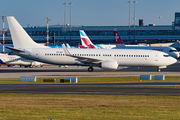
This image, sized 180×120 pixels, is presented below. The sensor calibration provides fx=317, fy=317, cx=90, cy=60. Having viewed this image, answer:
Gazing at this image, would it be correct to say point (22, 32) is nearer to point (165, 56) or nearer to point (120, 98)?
point (165, 56)

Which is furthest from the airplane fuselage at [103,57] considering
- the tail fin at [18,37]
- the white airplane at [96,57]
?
the tail fin at [18,37]

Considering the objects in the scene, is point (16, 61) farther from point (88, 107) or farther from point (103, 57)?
point (88, 107)

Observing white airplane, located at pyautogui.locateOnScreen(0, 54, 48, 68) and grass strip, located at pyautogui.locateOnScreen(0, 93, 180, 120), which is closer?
grass strip, located at pyautogui.locateOnScreen(0, 93, 180, 120)

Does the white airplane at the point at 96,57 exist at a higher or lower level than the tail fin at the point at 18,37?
lower

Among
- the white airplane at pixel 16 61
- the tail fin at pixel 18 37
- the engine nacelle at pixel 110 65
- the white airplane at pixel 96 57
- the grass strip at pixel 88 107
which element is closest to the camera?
the grass strip at pixel 88 107

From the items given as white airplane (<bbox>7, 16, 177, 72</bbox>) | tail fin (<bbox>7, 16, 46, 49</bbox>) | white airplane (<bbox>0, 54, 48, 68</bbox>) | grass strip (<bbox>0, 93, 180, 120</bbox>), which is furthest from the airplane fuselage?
grass strip (<bbox>0, 93, 180, 120</bbox>)

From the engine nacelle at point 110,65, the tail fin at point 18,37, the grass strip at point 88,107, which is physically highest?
the tail fin at point 18,37

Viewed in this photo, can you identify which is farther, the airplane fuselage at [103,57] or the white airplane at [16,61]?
the white airplane at [16,61]

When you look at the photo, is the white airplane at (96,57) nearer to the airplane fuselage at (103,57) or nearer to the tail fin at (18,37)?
the airplane fuselage at (103,57)

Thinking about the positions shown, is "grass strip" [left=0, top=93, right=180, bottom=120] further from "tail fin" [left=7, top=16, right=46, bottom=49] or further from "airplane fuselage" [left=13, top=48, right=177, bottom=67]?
"tail fin" [left=7, top=16, right=46, bottom=49]

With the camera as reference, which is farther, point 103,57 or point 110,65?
point 103,57

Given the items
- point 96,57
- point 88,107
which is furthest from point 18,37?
point 88,107

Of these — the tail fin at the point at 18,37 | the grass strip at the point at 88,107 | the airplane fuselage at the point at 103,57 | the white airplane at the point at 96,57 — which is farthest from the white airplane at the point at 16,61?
the grass strip at the point at 88,107

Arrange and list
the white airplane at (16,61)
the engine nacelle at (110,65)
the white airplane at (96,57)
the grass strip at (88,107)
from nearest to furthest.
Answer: the grass strip at (88,107) → the engine nacelle at (110,65) → the white airplane at (96,57) → the white airplane at (16,61)
